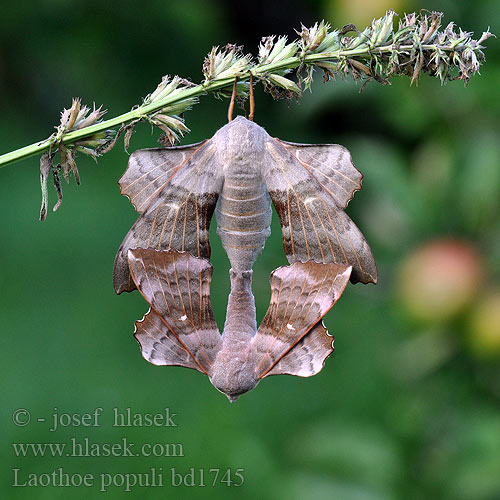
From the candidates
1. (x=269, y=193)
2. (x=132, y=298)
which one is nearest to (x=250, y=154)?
(x=269, y=193)

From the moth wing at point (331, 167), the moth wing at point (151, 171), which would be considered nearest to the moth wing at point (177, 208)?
the moth wing at point (151, 171)

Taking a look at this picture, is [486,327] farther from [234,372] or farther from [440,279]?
[234,372]

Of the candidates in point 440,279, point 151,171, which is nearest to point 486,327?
point 440,279

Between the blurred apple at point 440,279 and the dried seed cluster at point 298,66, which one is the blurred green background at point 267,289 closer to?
the blurred apple at point 440,279

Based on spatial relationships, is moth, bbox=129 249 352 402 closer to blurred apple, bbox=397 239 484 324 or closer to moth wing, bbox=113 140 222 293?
moth wing, bbox=113 140 222 293

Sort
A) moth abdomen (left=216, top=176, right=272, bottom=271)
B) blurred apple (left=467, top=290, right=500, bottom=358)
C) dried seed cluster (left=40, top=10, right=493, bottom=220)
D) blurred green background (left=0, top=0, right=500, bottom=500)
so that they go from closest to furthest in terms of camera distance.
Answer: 1. dried seed cluster (left=40, top=10, right=493, bottom=220)
2. moth abdomen (left=216, top=176, right=272, bottom=271)
3. blurred apple (left=467, top=290, right=500, bottom=358)
4. blurred green background (left=0, top=0, right=500, bottom=500)

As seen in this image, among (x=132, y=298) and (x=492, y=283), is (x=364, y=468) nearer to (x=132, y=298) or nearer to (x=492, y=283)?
(x=492, y=283)

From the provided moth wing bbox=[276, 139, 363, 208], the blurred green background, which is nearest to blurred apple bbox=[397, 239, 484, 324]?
the blurred green background
